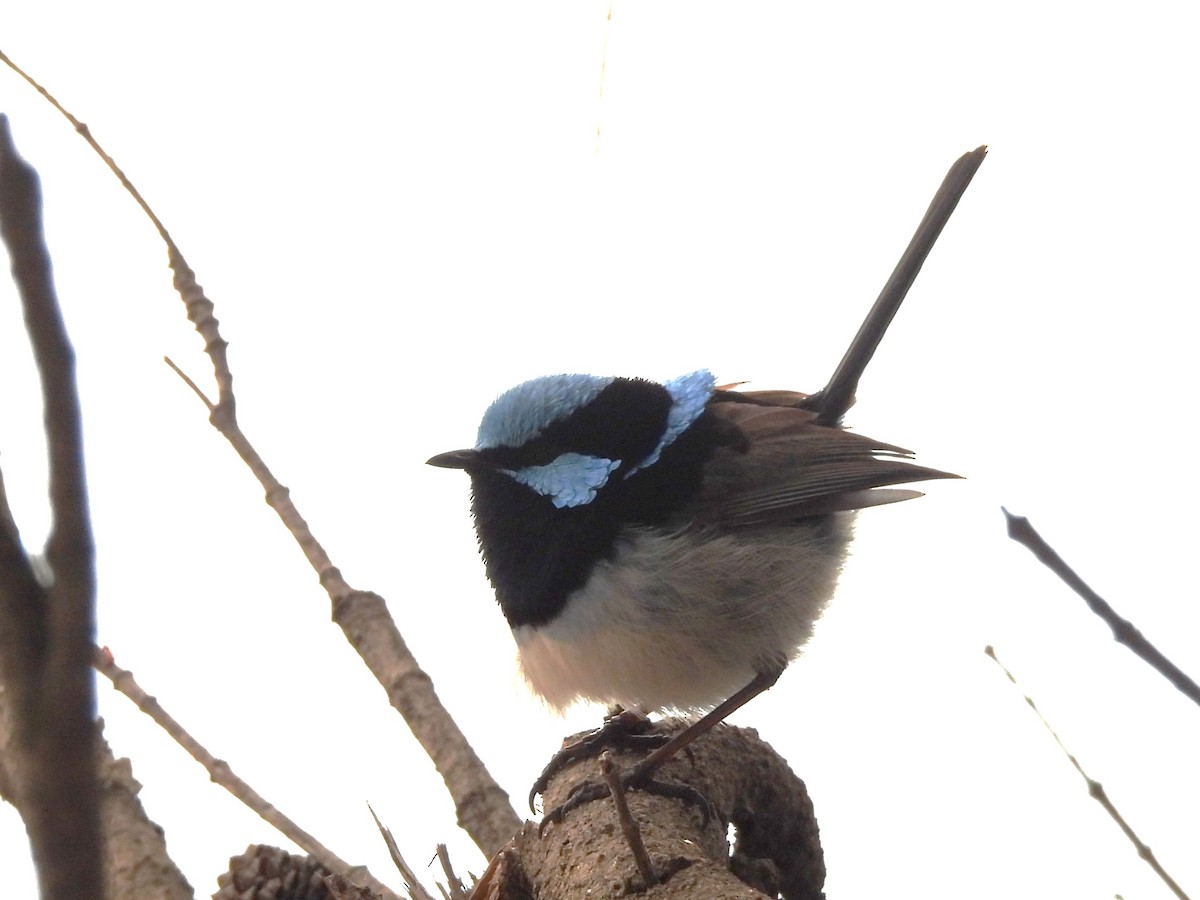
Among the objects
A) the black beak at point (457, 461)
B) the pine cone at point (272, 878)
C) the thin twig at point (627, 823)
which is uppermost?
the black beak at point (457, 461)

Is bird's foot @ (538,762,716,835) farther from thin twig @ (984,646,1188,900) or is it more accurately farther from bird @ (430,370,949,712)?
thin twig @ (984,646,1188,900)

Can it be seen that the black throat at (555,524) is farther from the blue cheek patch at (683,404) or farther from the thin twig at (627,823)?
the thin twig at (627,823)

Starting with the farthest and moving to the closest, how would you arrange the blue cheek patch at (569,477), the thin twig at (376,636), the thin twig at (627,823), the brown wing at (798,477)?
the brown wing at (798,477)
the blue cheek patch at (569,477)
the thin twig at (376,636)
the thin twig at (627,823)

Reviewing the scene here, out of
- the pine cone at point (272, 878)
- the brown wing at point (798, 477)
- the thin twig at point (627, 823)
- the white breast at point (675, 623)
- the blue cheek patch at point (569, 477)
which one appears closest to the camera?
the thin twig at point (627, 823)

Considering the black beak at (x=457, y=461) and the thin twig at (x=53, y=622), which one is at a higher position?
the black beak at (x=457, y=461)

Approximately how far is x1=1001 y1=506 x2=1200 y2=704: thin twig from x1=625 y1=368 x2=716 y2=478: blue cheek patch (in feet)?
8.05

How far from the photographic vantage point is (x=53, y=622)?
679 millimetres

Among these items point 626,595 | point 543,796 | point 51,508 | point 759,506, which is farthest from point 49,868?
point 759,506

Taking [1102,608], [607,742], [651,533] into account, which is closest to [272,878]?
[607,742]

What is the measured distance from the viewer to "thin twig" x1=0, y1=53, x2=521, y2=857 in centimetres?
300

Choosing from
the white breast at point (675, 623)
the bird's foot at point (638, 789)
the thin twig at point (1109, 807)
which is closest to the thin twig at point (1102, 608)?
the thin twig at point (1109, 807)

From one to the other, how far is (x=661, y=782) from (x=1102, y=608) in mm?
1917

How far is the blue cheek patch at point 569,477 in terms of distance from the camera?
341 cm

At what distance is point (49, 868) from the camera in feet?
2.24
